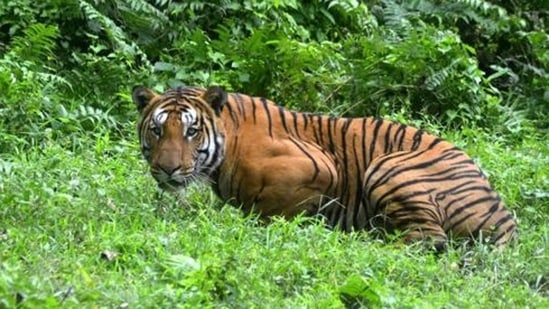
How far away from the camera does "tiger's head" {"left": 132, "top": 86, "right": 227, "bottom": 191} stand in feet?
24.8

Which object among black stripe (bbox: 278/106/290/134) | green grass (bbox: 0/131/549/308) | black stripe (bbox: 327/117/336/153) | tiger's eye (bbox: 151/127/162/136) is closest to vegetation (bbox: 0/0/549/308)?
green grass (bbox: 0/131/549/308)

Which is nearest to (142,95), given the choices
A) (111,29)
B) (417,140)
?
(417,140)

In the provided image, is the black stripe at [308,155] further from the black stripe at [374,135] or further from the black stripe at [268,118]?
the black stripe at [374,135]

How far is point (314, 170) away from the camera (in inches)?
306

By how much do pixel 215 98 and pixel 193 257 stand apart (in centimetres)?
180

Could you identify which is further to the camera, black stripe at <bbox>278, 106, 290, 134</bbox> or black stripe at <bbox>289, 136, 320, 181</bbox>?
black stripe at <bbox>278, 106, 290, 134</bbox>

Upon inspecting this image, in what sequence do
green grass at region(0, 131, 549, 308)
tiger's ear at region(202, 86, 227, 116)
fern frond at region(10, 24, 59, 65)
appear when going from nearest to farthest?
green grass at region(0, 131, 549, 308) → tiger's ear at region(202, 86, 227, 116) → fern frond at region(10, 24, 59, 65)

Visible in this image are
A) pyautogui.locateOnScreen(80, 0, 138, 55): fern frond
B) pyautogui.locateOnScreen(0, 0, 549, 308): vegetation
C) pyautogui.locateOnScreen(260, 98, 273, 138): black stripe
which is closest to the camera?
pyautogui.locateOnScreen(0, 0, 549, 308): vegetation

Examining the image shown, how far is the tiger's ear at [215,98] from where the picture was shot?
784cm

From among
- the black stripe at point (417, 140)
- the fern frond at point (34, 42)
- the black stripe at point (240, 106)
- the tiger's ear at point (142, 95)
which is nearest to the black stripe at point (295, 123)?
the black stripe at point (240, 106)

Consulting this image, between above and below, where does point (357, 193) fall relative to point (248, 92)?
above

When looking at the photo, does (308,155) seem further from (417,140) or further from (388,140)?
(417,140)

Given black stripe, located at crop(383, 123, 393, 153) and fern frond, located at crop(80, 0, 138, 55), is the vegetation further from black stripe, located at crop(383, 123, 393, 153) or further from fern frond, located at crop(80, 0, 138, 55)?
black stripe, located at crop(383, 123, 393, 153)

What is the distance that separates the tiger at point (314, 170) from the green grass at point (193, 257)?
0.66 ft
